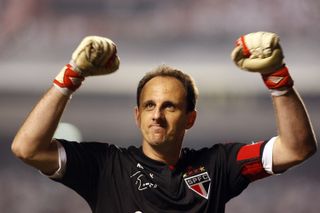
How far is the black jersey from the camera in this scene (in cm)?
186

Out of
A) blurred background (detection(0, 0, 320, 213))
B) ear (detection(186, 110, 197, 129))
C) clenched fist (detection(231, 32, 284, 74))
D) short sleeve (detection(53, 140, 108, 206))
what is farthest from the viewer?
blurred background (detection(0, 0, 320, 213))

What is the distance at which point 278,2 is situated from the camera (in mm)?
3580

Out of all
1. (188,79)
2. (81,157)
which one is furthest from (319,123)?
(81,157)

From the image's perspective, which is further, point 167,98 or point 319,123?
point 319,123

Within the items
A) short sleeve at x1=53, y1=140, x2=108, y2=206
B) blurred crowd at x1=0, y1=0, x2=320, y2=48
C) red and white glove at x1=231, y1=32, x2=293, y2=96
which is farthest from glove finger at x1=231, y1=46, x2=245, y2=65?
blurred crowd at x1=0, y1=0, x2=320, y2=48

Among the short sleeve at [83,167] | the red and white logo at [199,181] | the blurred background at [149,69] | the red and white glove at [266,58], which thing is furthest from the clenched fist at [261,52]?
the blurred background at [149,69]

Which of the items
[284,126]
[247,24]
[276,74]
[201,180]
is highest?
[247,24]

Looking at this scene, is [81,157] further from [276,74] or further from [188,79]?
[276,74]

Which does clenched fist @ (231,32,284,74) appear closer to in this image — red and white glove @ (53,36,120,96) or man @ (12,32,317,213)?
man @ (12,32,317,213)

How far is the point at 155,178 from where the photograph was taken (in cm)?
191

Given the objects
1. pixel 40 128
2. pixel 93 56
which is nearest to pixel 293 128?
pixel 93 56

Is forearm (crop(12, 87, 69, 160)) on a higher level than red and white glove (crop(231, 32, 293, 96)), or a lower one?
lower

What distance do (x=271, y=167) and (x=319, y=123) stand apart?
5.44 ft

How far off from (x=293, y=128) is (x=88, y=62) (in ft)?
1.98
